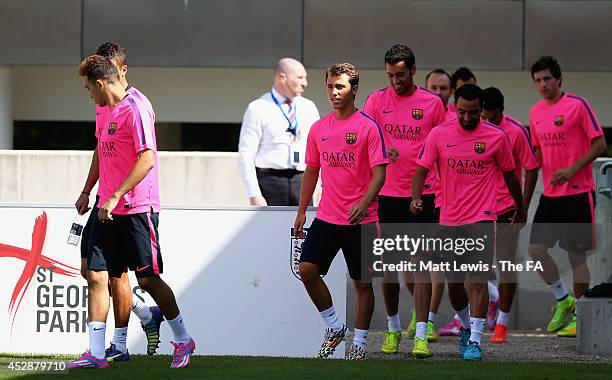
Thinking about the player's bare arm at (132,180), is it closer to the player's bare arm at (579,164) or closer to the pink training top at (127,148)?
the pink training top at (127,148)

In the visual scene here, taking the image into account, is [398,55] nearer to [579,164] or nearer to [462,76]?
[462,76]

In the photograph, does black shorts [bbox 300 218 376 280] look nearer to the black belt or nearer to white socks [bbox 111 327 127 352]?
white socks [bbox 111 327 127 352]

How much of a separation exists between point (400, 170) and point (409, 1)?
559 centimetres

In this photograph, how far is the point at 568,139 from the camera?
11070 mm

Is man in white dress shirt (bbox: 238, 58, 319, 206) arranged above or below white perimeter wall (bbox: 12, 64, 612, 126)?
below

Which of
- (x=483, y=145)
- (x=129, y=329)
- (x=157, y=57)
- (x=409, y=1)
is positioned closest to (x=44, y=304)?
(x=129, y=329)

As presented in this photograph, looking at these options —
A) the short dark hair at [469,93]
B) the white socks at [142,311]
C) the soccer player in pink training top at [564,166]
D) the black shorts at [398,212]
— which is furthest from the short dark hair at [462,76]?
the white socks at [142,311]

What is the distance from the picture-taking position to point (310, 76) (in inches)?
624

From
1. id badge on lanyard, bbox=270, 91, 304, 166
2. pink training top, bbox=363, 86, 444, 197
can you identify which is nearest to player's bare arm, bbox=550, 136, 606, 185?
pink training top, bbox=363, 86, 444, 197

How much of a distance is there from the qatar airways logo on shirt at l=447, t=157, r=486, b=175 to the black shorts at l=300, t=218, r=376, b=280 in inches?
35.3

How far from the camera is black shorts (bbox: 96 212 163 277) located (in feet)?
27.7

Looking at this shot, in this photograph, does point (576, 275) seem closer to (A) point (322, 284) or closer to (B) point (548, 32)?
(A) point (322, 284)

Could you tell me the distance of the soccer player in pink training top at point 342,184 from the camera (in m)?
9.20

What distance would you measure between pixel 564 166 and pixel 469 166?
73.4 inches
